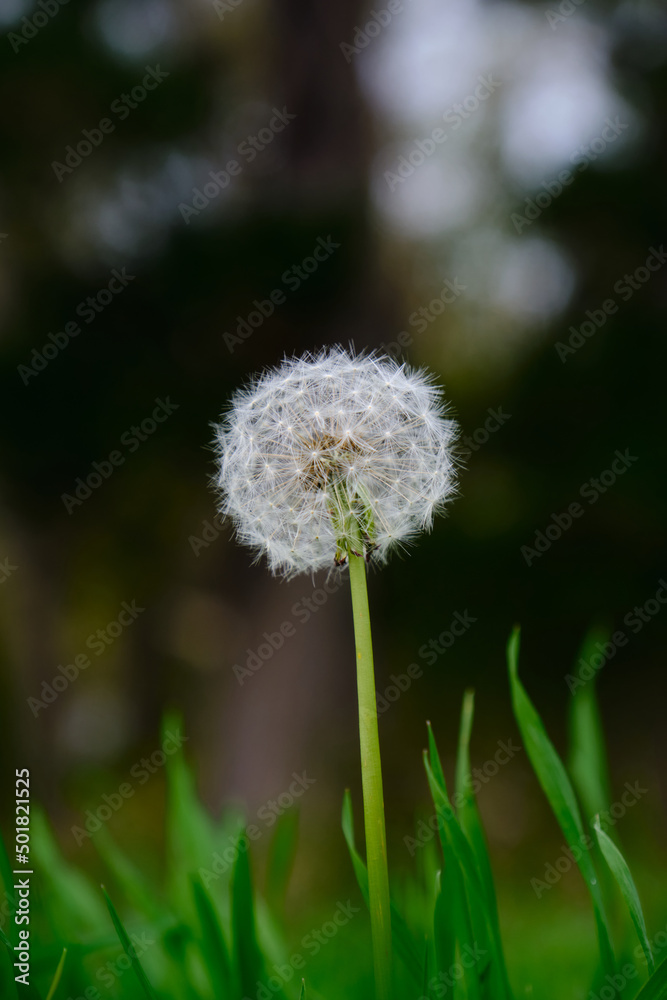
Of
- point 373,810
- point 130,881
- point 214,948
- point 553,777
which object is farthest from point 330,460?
point 130,881

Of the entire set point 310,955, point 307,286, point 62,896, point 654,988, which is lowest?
point 62,896

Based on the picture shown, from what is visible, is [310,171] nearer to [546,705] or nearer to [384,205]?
[384,205]

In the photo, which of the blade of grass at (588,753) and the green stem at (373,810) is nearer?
the green stem at (373,810)

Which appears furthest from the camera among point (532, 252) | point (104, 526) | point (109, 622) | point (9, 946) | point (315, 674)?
point (109, 622)

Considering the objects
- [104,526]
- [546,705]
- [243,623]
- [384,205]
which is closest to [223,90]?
[384,205]

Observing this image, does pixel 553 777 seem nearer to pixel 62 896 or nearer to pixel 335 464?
pixel 335 464

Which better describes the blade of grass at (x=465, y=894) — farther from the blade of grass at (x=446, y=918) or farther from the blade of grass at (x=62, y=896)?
the blade of grass at (x=62, y=896)

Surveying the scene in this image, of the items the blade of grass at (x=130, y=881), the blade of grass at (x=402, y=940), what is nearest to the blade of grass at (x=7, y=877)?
the blade of grass at (x=130, y=881)
